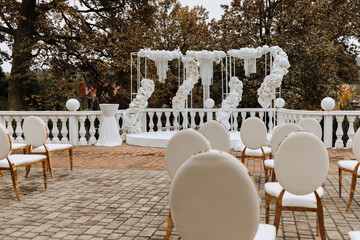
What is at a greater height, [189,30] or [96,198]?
[189,30]

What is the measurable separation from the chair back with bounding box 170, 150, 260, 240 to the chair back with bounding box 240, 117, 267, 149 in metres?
3.42

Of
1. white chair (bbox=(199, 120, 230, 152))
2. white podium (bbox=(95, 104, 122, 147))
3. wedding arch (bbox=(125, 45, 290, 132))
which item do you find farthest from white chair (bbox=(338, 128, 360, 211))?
white podium (bbox=(95, 104, 122, 147))

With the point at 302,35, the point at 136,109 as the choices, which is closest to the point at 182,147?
the point at 136,109

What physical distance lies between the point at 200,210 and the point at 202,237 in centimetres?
15

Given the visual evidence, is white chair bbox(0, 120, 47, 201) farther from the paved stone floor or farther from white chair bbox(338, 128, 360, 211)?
white chair bbox(338, 128, 360, 211)

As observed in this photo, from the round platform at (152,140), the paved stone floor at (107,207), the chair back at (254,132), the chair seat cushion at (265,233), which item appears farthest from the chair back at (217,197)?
the round platform at (152,140)

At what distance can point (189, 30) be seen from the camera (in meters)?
20.5

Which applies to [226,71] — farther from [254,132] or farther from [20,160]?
[20,160]

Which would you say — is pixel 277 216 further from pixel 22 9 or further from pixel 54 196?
pixel 22 9

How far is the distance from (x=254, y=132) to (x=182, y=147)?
2227 mm

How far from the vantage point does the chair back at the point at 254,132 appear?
5105 millimetres

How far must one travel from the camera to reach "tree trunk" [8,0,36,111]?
41.0 ft

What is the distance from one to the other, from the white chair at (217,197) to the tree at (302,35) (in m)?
12.9

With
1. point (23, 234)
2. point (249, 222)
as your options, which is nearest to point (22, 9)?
point (23, 234)
